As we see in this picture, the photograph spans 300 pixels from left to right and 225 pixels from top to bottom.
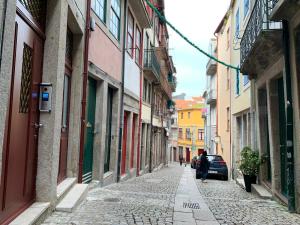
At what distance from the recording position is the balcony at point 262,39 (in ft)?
27.9

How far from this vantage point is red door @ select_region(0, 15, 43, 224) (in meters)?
4.45

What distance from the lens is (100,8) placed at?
10.4 meters

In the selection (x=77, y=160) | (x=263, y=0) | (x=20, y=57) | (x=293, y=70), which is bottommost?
(x=77, y=160)

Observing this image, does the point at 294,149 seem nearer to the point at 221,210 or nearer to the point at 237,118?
the point at 221,210

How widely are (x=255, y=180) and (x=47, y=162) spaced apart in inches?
318

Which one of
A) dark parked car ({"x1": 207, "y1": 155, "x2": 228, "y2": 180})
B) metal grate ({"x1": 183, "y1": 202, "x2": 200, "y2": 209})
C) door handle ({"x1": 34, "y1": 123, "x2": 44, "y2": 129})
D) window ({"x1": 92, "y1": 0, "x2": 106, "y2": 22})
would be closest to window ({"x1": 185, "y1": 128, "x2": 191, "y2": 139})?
dark parked car ({"x1": 207, "y1": 155, "x2": 228, "y2": 180})

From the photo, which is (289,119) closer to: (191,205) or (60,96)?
(191,205)

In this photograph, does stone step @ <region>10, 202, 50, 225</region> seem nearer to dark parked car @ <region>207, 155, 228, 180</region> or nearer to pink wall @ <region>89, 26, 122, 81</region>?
pink wall @ <region>89, 26, 122, 81</region>

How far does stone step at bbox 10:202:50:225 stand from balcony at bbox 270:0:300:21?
5.61 m

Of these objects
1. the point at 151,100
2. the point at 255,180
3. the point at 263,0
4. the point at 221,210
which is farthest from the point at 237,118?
the point at 221,210

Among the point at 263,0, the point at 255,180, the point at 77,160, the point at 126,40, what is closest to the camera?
the point at 77,160

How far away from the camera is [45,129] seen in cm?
561

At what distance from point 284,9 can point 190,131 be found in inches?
2452

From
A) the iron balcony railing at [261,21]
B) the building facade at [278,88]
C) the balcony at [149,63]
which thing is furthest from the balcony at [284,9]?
the balcony at [149,63]
